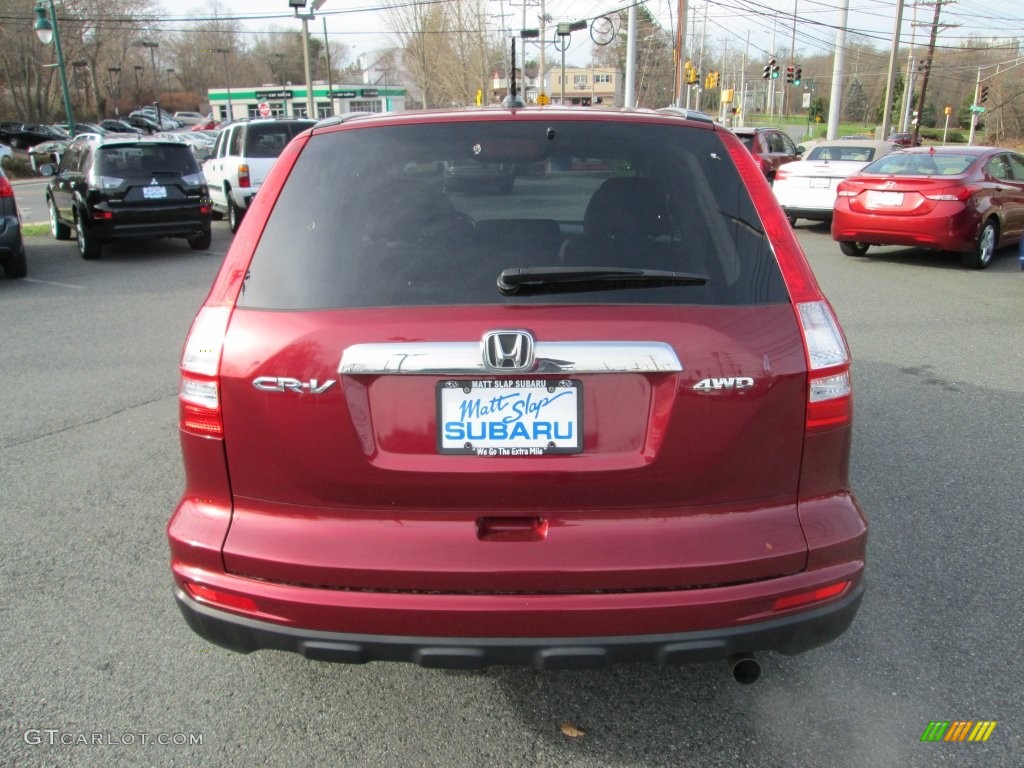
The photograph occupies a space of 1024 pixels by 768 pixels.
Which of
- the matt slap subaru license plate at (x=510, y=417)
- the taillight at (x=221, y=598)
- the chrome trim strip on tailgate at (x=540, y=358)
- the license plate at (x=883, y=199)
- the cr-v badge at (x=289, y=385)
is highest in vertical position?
the chrome trim strip on tailgate at (x=540, y=358)

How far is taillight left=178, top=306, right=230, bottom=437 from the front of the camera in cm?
224

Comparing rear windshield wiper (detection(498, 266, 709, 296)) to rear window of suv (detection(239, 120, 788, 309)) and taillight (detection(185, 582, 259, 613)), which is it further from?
taillight (detection(185, 582, 259, 613))

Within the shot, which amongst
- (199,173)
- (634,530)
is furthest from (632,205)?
(199,173)

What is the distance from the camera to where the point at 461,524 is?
2.17 m

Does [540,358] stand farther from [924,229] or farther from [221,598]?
[924,229]

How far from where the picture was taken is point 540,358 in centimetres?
209

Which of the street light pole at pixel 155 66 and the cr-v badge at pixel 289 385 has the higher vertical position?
the street light pole at pixel 155 66

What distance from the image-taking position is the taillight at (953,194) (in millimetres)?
10805

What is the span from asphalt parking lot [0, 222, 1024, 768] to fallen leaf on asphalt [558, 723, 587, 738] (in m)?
0.01

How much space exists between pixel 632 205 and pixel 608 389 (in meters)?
0.64

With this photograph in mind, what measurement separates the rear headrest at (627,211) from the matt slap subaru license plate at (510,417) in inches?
20.6

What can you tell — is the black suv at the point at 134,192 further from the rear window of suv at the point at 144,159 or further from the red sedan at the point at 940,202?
the red sedan at the point at 940,202

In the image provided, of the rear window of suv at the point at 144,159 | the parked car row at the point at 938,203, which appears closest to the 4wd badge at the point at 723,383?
the parked car row at the point at 938,203

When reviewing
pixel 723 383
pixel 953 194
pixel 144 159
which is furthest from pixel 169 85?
pixel 723 383
